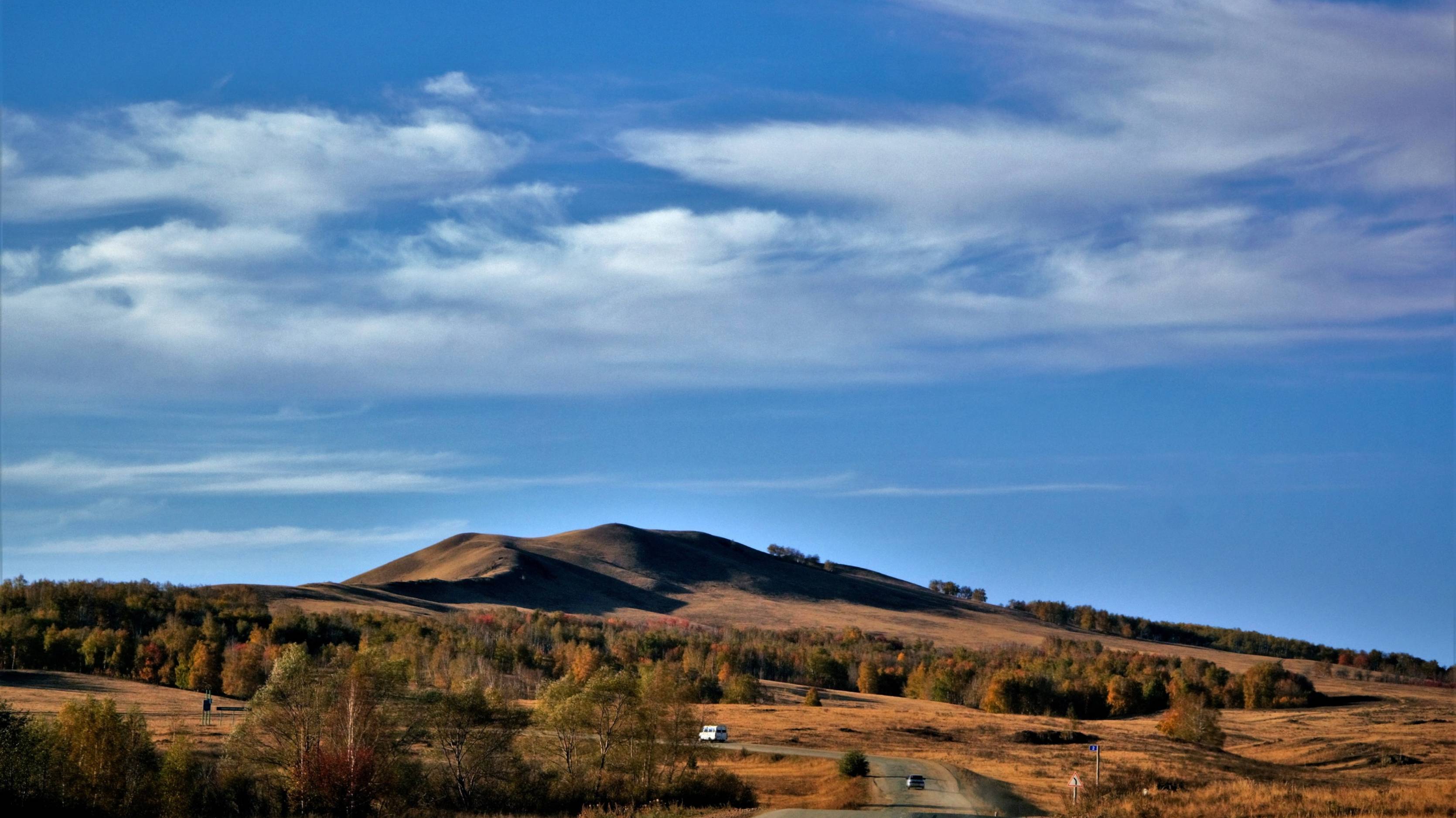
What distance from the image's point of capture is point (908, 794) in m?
73.8

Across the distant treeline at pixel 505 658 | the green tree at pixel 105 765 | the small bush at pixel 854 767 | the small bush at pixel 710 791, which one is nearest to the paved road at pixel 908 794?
the small bush at pixel 854 767

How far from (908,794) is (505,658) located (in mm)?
91264

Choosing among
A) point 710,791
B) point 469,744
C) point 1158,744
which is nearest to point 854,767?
point 710,791

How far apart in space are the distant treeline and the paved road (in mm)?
34402

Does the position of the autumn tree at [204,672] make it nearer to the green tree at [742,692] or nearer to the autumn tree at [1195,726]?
the green tree at [742,692]

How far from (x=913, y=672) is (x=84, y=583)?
11009 centimetres

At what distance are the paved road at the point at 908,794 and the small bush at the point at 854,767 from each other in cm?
82

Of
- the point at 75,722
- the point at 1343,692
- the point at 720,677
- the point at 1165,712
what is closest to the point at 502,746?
the point at 75,722

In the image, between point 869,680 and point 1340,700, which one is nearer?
point 1340,700

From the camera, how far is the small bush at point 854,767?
79000 mm

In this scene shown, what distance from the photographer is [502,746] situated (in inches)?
2847

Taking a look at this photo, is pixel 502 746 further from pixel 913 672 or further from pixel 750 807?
pixel 913 672

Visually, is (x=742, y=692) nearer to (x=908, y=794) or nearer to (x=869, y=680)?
(x=869, y=680)

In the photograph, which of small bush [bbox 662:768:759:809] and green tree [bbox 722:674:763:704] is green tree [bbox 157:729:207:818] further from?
green tree [bbox 722:674:763:704]
